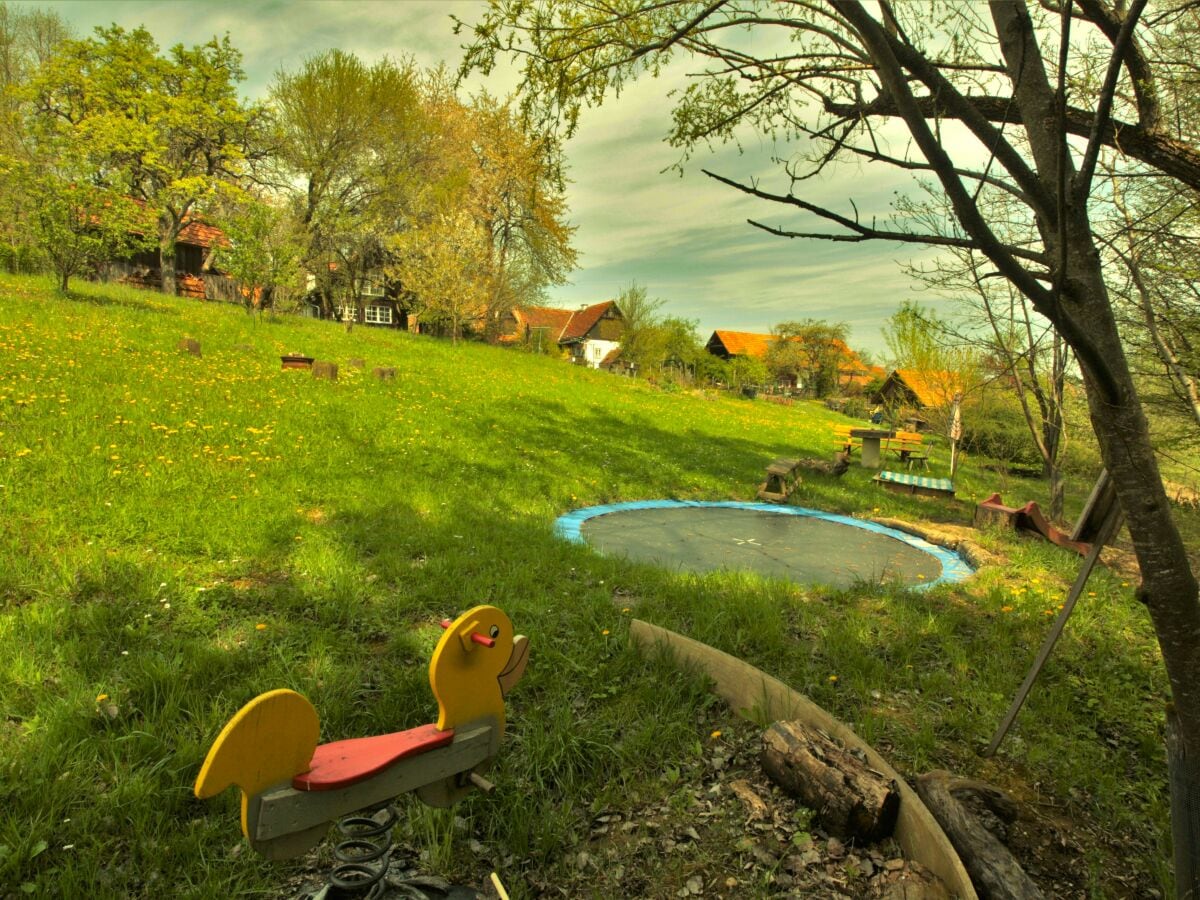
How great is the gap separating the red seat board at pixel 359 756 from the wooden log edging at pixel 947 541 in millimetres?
5742

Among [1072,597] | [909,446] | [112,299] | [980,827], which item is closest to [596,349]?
[909,446]

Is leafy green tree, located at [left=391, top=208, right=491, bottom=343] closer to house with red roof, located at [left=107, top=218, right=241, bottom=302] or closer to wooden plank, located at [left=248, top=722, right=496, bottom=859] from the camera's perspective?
house with red roof, located at [left=107, top=218, right=241, bottom=302]

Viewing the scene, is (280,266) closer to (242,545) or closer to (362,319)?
(242,545)

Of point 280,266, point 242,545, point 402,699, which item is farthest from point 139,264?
point 402,699

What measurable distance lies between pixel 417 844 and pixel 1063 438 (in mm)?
8333

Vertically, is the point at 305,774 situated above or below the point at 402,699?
above

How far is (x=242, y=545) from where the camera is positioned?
408cm

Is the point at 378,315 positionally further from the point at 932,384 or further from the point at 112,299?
the point at 932,384

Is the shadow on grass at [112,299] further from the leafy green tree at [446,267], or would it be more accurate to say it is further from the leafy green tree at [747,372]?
the leafy green tree at [747,372]

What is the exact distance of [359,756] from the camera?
1.49m

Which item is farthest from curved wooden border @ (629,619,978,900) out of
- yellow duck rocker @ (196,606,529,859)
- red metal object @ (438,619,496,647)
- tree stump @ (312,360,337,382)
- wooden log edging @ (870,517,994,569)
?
tree stump @ (312,360,337,382)

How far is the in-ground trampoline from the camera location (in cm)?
521

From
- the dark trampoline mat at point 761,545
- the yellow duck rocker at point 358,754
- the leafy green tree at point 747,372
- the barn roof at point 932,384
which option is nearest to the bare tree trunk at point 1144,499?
the yellow duck rocker at point 358,754

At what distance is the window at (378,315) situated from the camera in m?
42.6
